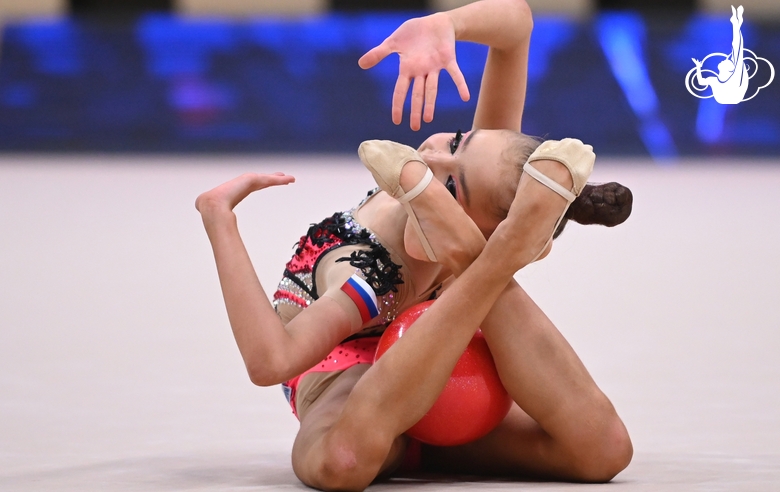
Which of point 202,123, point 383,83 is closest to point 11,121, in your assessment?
point 202,123

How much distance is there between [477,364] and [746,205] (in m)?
5.19

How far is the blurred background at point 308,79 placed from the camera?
8570 mm

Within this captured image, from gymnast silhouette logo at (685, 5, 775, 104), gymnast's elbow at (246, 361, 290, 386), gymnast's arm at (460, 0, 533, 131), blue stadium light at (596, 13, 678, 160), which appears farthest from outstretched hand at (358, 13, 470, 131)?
blue stadium light at (596, 13, 678, 160)

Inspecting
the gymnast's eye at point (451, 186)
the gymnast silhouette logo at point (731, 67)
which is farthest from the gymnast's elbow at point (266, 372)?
the gymnast silhouette logo at point (731, 67)

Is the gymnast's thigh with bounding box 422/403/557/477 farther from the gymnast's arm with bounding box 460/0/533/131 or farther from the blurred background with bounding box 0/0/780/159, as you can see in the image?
the blurred background with bounding box 0/0/780/159

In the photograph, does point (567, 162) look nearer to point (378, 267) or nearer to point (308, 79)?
point (378, 267)

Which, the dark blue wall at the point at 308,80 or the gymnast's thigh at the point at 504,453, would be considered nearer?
the gymnast's thigh at the point at 504,453

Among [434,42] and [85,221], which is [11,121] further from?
[434,42]

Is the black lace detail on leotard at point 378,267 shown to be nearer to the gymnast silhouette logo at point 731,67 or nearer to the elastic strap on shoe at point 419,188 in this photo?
the elastic strap on shoe at point 419,188

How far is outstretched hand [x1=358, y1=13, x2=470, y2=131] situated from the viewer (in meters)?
1.80

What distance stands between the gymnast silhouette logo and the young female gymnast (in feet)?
18.8

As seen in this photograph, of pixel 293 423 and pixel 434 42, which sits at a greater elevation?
pixel 434 42

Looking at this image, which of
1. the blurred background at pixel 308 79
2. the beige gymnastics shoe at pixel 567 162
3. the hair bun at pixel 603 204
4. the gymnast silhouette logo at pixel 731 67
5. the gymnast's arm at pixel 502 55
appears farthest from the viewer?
the blurred background at pixel 308 79

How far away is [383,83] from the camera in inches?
341
